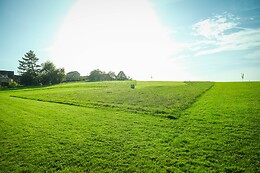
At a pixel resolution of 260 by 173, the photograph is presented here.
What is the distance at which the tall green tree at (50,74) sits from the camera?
10546 cm

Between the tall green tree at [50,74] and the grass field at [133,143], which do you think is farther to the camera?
the tall green tree at [50,74]

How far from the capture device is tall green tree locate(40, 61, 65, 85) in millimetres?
105463

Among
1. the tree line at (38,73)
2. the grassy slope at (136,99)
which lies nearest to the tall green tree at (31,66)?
the tree line at (38,73)

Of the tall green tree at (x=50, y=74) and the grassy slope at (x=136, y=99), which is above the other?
the tall green tree at (x=50, y=74)

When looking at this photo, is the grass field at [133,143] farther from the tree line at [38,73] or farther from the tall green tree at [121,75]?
the tall green tree at [121,75]

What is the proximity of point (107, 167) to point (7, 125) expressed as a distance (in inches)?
509

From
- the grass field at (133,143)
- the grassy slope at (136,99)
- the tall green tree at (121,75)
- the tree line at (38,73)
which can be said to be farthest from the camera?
the tall green tree at (121,75)

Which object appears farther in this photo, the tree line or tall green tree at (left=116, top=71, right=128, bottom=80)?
tall green tree at (left=116, top=71, right=128, bottom=80)

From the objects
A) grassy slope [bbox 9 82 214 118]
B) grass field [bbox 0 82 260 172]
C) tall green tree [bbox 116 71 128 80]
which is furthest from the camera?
tall green tree [bbox 116 71 128 80]

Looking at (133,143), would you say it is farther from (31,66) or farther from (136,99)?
(31,66)

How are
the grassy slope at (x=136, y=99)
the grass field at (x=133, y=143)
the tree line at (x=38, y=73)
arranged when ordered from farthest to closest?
1. the tree line at (x=38, y=73)
2. the grassy slope at (x=136, y=99)
3. the grass field at (x=133, y=143)

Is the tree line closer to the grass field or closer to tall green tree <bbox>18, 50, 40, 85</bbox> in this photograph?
tall green tree <bbox>18, 50, 40, 85</bbox>

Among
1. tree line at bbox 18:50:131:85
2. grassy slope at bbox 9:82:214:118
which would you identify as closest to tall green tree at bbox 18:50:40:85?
tree line at bbox 18:50:131:85

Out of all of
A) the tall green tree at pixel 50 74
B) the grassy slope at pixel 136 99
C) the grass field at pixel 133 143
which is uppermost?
the tall green tree at pixel 50 74
